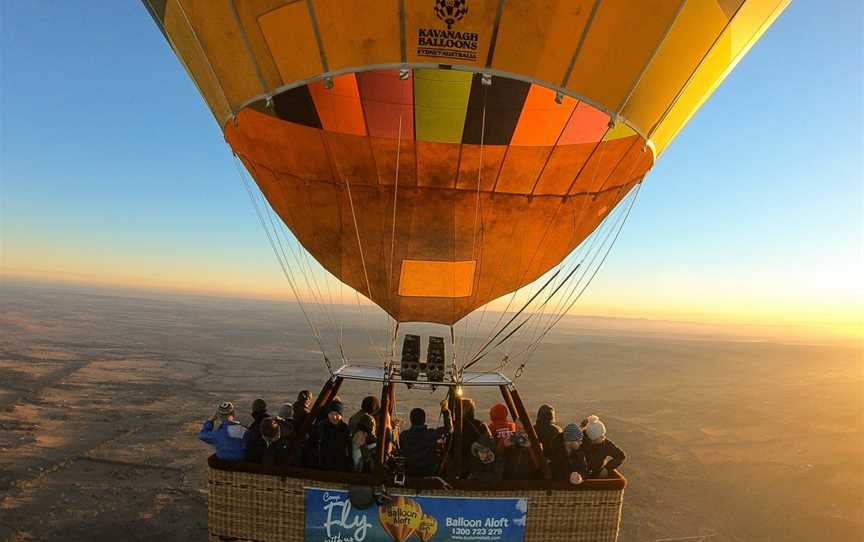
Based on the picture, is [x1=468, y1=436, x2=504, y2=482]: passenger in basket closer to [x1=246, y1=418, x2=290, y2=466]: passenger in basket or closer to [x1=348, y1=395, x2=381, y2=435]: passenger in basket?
[x1=348, y1=395, x2=381, y2=435]: passenger in basket

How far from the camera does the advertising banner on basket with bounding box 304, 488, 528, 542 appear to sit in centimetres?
390

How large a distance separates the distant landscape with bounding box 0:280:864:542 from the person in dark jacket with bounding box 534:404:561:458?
12.6 m

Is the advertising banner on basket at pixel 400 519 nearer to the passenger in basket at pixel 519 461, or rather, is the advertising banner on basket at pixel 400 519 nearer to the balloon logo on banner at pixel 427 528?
the balloon logo on banner at pixel 427 528

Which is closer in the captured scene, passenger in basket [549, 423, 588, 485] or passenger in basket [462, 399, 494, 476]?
passenger in basket [549, 423, 588, 485]

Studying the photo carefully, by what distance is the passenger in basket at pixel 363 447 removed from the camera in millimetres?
4055

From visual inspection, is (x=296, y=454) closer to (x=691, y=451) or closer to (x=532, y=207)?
(x=532, y=207)

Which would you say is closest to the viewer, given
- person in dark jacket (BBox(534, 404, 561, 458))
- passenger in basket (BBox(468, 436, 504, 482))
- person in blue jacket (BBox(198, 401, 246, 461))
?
passenger in basket (BBox(468, 436, 504, 482))

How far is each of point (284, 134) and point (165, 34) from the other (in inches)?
62.4

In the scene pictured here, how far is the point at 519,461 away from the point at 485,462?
30cm

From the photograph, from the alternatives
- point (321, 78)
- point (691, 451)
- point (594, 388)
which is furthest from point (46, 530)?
point (594, 388)

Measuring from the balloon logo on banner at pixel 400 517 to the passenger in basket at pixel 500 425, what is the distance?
0.92m

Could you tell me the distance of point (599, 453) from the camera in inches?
168

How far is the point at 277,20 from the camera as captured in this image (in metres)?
4.46

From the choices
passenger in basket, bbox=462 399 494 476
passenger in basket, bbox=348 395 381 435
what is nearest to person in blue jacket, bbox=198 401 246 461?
passenger in basket, bbox=348 395 381 435
